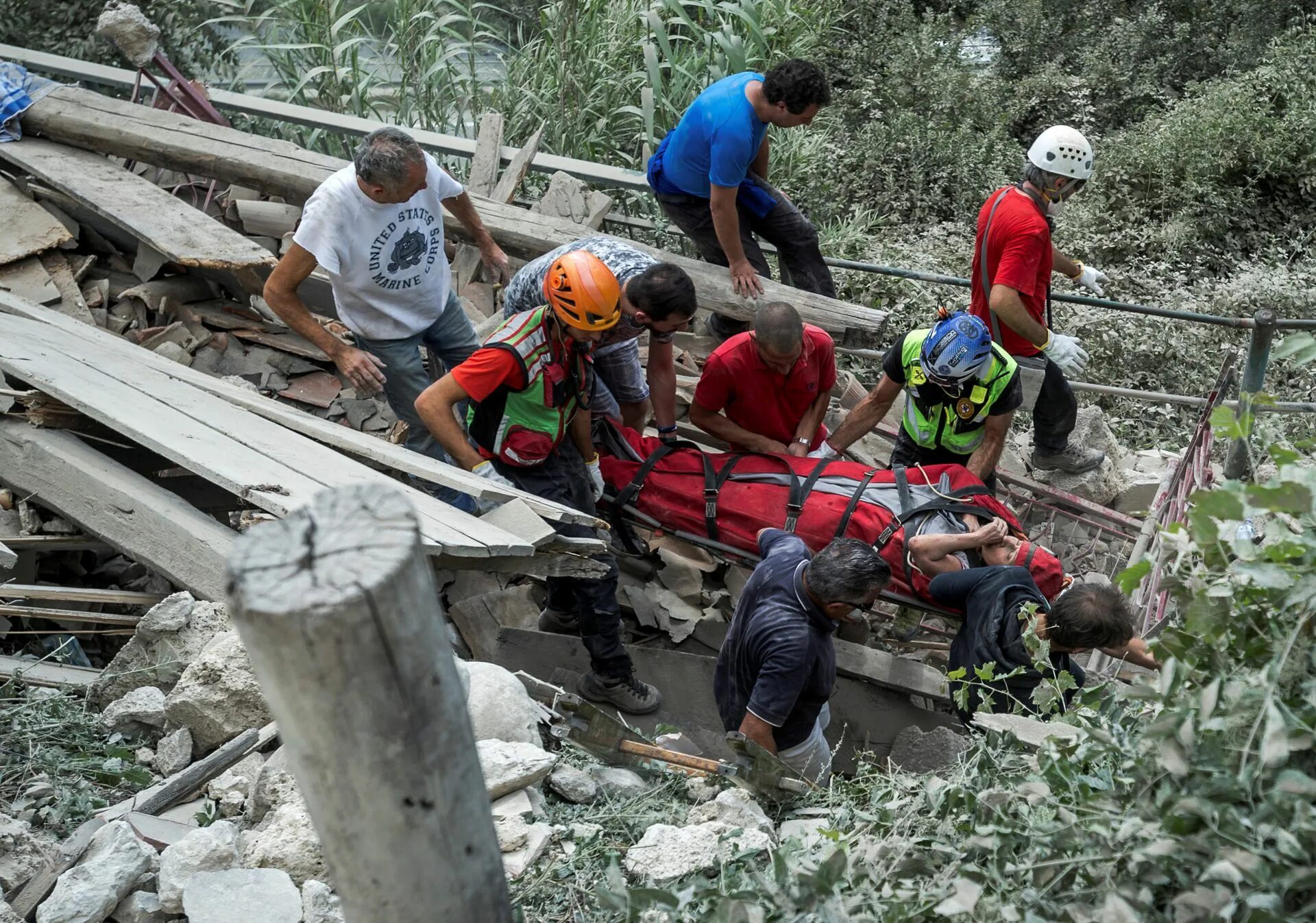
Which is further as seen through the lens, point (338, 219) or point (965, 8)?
point (965, 8)

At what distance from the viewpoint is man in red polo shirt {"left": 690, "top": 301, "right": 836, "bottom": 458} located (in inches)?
195

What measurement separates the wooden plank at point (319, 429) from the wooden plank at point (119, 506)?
627 mm

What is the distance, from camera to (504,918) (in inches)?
72.2

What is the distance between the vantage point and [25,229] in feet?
18.6

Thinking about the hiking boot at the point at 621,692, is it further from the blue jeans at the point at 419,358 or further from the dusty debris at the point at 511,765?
the dusty debris at the point at 511,765

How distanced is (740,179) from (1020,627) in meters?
2.42

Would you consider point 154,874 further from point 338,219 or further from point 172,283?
point 172,283

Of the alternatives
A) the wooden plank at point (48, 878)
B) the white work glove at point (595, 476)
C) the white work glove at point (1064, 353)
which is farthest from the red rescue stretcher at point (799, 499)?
the wooden plank at point (48, 878)

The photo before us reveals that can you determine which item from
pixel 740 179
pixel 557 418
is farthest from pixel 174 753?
pixel 740 179

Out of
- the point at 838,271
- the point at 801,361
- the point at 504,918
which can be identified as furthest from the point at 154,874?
the point at 838,271

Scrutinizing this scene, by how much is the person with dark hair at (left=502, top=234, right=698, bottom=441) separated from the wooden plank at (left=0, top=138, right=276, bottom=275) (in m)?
1.46

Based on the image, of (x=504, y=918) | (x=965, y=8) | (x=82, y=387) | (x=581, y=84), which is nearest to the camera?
(x=504, y=918)

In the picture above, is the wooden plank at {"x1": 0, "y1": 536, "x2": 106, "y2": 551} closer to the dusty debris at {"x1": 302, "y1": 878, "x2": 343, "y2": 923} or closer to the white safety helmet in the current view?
the dusty debris at {"x1": 302, "y1": 878, "x2": 343, "y2": 923}

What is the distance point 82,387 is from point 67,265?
198 cm
